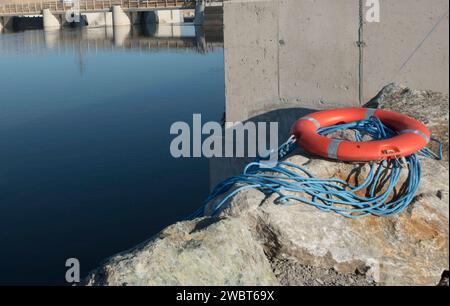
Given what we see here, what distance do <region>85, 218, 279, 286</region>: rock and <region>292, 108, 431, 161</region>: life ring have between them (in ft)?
3.21

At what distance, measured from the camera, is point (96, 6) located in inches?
1640

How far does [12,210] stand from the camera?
26.6ft

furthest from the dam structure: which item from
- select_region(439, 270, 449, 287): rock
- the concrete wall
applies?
select_region(439, 270, 449, 287): rock

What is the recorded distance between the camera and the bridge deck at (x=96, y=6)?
37125 millimetres

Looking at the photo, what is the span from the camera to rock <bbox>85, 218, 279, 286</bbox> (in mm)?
2645

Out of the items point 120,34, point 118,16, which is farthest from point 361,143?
point 118,16

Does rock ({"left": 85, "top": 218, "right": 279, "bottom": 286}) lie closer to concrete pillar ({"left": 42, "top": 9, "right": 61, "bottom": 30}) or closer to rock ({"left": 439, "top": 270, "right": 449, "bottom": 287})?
rock ({"left": 439, "top": 270, "right": 449, "bottom": 287})

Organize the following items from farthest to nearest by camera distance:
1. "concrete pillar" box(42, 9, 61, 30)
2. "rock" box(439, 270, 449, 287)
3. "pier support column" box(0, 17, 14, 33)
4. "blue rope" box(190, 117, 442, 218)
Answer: "pier support column" box(0, 17, 14, 33), "concrete pillar" box(42, 9, 61, 30), "blue rope" box(190, 117, 442, 218), "rock" box(439, 270, 449, 287)

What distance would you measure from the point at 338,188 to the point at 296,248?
1.86ft

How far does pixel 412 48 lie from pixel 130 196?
16.2 ft
